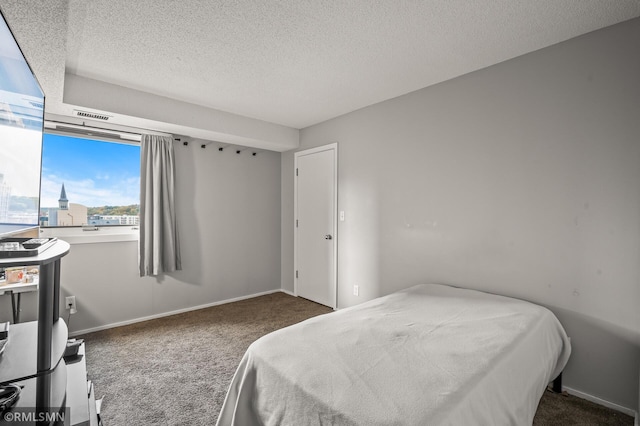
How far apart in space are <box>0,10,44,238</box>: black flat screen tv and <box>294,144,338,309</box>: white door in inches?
111

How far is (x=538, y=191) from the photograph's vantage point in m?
2.23

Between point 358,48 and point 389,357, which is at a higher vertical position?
point 358,48

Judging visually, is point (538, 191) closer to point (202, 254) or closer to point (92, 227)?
point (202, 254)

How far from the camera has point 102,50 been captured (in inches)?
87.7

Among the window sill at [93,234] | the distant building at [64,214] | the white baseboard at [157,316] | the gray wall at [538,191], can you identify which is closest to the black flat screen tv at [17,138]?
the window sill at [93,234]

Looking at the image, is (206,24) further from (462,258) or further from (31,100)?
(462,258)

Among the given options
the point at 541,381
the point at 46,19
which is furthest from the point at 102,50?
the point at 541,381

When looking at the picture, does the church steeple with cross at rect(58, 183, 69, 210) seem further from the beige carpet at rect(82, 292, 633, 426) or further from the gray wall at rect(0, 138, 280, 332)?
the beige carpet at rect(82, 292, 633, 426)

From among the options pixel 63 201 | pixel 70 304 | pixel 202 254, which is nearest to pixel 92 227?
pixel 63 201

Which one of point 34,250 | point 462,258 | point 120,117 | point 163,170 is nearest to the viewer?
point 34,250

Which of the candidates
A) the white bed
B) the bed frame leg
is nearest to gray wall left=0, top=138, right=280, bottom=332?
the white bed

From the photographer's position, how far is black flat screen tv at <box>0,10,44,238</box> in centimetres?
106

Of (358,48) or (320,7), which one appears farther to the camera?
(358,48)

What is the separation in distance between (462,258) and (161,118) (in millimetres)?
3257
